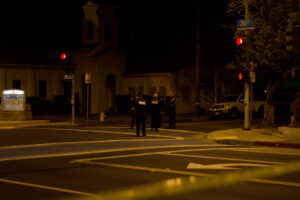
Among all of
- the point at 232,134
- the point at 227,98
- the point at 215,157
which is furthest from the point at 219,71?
the point at 215,157

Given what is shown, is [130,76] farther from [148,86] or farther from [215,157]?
[215,157]

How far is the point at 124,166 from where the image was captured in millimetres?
12359

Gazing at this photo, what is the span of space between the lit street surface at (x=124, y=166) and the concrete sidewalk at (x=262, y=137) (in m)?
0.87

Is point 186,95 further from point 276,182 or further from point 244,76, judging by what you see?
point 276,182

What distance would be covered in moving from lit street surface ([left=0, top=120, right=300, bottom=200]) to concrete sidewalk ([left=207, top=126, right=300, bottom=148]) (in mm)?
870

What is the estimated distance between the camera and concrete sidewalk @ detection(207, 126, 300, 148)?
18172mm

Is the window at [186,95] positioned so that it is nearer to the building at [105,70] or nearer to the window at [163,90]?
the building at [105,70]

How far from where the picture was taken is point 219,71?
125 feet

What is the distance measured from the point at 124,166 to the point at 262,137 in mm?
9126

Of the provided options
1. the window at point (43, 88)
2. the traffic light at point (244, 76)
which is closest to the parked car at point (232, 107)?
the traffic light at point (244, 76)

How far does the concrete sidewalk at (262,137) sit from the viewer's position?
59.6ft

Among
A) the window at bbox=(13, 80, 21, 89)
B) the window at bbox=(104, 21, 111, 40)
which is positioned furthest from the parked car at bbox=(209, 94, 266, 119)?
the window at bbox=(13, 80, 21, 89)

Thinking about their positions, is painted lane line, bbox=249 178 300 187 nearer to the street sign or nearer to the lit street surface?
the lit street surface

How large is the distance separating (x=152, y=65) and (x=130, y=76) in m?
2.10
